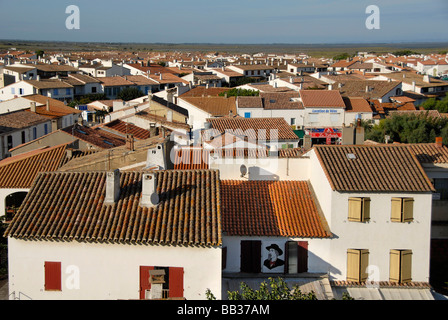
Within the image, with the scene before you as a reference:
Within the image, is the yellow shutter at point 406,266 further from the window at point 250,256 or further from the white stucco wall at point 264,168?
the white stucco wall at point 264,168

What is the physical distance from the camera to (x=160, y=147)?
57.3ft

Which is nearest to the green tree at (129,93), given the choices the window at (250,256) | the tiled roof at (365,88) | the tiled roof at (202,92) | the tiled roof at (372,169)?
the tiled roof at (202,92)

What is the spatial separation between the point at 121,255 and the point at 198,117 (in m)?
33.4

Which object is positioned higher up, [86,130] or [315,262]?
[86,130]

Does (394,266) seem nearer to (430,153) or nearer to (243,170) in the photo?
(243,170)

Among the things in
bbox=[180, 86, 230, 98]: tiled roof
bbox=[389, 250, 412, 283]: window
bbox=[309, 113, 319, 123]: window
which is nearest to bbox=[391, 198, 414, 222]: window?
bbox=[389, 250, 412, 283]: window

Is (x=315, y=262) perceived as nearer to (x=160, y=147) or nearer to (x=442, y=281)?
(x=442, y=281)

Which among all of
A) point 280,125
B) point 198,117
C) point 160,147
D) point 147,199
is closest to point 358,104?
point 198,117

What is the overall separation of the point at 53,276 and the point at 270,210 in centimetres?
683

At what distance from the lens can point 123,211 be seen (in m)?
13.5

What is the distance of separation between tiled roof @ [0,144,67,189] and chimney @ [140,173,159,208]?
9045 mm

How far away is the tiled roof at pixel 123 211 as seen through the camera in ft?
41.5

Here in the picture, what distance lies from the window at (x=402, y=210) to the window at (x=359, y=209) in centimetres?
73
